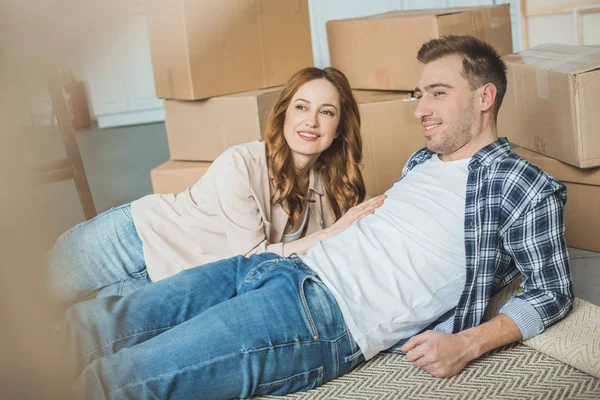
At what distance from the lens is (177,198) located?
6.00 feet

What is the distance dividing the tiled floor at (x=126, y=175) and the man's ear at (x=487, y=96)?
618 mm

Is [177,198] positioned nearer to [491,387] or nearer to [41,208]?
[491,387]

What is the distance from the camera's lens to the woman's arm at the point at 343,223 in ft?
4.96

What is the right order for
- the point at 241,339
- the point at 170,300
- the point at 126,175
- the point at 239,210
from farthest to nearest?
the point at 126,175
the point at 239,210
the point at 170,300
the point at 241,339

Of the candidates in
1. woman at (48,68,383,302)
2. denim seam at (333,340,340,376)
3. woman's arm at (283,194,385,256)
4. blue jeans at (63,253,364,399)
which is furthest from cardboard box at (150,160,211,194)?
denim seam at (333,340,340,376)

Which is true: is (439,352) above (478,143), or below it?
below

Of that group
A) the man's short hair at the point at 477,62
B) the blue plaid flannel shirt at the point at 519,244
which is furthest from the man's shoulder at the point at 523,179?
the man's short hair at the point at 477,62

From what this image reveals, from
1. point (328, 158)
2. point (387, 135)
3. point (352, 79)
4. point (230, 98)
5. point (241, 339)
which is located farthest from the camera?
point (352, 79)

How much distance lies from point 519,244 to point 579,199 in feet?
2.78

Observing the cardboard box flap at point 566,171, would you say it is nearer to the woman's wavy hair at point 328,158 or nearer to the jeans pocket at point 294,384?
the woman's wavy hair at point 328,158

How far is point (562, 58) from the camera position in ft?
6.21

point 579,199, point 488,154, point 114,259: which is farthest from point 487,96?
point 114,259

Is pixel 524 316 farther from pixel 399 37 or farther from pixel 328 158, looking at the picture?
pixel 399 37

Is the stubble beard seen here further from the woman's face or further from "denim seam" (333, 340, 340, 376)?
"denim seam" (333, 340, 340, 376)
